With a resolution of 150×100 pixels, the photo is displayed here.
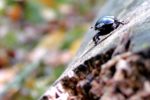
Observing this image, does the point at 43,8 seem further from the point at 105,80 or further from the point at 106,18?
the point at 105,80

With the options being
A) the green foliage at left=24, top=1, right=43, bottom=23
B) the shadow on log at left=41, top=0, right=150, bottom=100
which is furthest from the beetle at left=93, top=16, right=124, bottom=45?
the green foliage at left=24, top=1, right=43, bottom=23

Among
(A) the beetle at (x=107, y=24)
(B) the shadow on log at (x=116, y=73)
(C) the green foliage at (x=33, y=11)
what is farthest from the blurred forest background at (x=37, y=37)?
(B) the shadow on log at (x=116, y=73)

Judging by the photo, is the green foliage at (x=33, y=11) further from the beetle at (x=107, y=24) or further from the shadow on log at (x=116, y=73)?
the shadow on log at (x=116, y=73)

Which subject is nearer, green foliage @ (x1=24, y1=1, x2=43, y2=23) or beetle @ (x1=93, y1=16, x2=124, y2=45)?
beetle @ (x1=93, y1=16, x2=124, y2=45)

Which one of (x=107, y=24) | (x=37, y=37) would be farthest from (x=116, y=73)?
(x=37, y=37)

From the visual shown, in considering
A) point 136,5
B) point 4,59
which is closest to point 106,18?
point 136,5

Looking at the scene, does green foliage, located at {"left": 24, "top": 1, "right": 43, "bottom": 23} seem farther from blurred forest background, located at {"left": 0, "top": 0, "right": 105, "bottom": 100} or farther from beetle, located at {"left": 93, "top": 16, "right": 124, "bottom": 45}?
beetle, located at {"left": 93, "top": 16, "right": 124, "bottom": 45}

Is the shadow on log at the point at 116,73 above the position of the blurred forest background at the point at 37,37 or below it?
below
